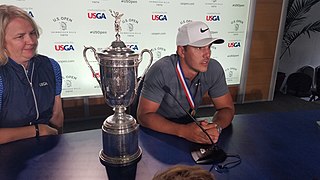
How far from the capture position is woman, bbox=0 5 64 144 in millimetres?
1498

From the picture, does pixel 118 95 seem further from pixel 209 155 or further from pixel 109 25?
pixel 109 25

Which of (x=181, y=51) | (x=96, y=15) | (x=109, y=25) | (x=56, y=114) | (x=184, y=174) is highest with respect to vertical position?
(x=96, y=15)

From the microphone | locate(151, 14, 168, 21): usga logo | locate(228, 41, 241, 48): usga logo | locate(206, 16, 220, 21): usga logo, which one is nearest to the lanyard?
the microphone

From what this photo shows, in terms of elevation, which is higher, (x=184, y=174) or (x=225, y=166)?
(x=184, y=174)

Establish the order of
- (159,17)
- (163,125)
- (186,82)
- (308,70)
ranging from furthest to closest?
(308,70) → (159,17) → (186,82) → (163,125)

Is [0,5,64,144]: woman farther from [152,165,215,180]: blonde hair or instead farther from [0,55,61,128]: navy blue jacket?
[152,165,215,180]: blonde hair

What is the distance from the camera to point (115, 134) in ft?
3.86

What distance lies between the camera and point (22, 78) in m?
1.58

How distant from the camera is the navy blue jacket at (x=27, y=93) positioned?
60.3 inches

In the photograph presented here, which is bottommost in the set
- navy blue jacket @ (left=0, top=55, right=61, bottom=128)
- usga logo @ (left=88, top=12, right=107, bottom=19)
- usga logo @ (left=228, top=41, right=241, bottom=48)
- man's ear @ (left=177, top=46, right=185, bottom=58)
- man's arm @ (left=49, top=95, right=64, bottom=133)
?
man's arm @ (left=49, top=95, right=64, bottom=133)

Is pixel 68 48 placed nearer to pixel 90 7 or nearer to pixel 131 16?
pixel 90 7

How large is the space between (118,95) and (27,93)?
0.72m

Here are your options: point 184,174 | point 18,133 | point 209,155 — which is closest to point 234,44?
point 209,155

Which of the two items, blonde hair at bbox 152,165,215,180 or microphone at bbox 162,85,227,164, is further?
microphone at bbox 162,85,227,164
